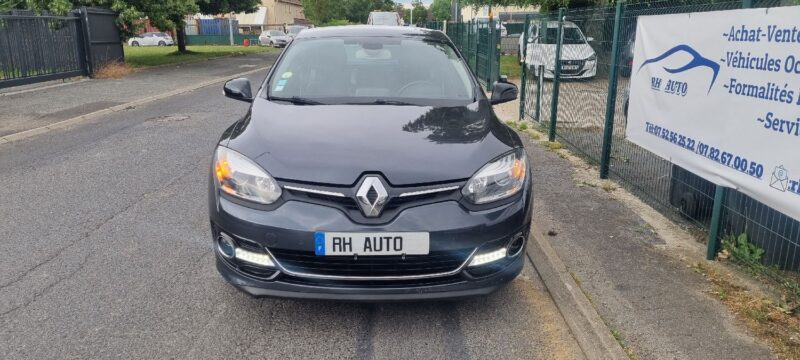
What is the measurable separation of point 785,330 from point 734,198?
1125 millimetres

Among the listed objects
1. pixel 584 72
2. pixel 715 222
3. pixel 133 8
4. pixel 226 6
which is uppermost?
pixel 226 6

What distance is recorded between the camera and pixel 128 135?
8789 millimetres

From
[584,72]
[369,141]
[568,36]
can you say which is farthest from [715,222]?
[568,36]

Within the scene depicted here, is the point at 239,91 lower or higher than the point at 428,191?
higher

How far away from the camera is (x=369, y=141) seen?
10.9 ft

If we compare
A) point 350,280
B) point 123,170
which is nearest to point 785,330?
point 350,280

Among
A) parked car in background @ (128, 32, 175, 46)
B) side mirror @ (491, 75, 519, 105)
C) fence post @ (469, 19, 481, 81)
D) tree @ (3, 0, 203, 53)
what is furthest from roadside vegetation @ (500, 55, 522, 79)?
parked car in background @ (128, 32, 175, 46)

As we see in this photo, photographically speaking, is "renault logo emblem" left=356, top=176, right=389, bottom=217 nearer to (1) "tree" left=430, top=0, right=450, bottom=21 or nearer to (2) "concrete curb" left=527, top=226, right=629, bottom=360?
(2) "concrete curb" left=527, top=226, right=629, bottom=360

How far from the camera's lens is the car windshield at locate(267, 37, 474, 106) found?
4.24 meters

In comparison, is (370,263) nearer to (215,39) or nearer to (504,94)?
(504,94)

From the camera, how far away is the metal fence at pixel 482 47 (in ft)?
46.1

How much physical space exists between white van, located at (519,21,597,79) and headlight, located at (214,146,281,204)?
474 centimetres

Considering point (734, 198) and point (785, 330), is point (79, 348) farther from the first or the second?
point (734, 198)

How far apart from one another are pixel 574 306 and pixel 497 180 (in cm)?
94
